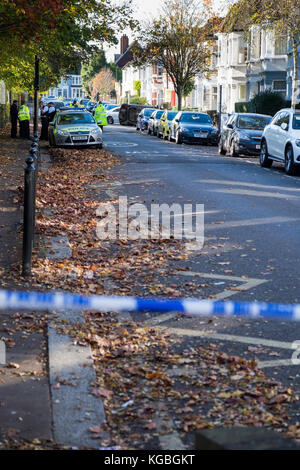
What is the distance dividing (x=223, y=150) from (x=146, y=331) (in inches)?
906

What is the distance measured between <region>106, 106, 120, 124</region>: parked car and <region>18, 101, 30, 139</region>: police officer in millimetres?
34970

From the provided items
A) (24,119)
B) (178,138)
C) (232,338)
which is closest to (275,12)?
(178,138)

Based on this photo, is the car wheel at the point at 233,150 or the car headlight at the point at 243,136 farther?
the car wheel at the point at 233,150

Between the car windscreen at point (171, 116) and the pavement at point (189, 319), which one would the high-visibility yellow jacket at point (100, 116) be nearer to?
the car windscreen at point (171, 116)

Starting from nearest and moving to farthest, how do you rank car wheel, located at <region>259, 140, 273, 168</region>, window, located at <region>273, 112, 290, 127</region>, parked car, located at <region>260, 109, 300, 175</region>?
parked car, located at <region>260, 109, 300, 175</region>, window, located at <region>273, 112, 290, 127</region>, car wheel, located at <region>259, 140, 273, 168</region>

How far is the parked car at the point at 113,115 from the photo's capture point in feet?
227

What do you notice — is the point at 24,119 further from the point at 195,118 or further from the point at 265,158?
the point at 265,158

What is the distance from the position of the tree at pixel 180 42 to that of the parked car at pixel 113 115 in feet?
19.9

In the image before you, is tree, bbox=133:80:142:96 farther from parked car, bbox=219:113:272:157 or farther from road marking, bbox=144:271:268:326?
road marking, bbox=144:271:268:326

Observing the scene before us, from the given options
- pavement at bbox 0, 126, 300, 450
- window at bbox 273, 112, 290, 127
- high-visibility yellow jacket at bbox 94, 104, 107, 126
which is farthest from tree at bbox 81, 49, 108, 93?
pavement at bbox 0, 126, 300, 450

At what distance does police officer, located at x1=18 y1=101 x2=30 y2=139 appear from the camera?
3248 cm

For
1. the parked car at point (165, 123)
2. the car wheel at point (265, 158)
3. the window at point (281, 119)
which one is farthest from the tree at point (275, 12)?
the window at point (281, 119)

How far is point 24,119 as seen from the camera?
1300 inches

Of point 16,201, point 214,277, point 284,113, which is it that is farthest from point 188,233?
point 284,113
